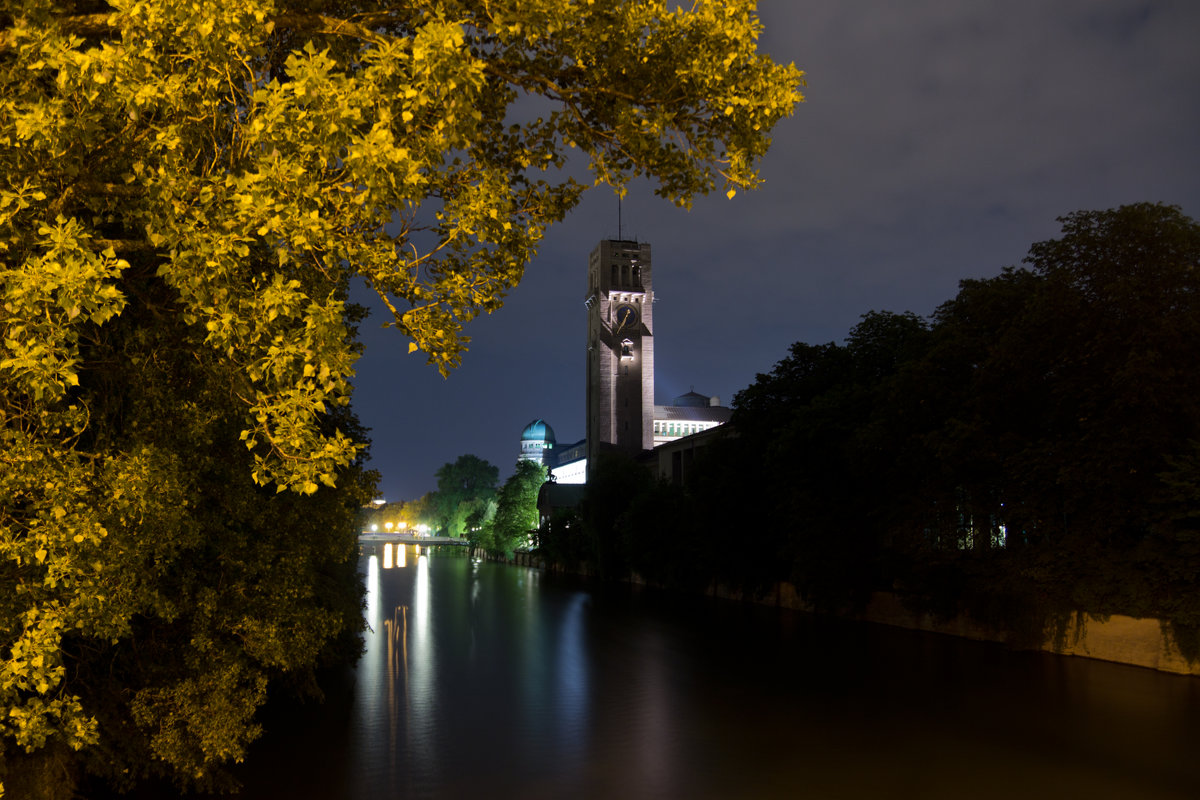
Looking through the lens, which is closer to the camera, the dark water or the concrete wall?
the dark water

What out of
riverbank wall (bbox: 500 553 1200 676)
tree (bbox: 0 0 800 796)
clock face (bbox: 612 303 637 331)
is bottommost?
riverbank wall (bbox: 500 553 1200 676)

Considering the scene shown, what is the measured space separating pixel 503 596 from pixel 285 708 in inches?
1419

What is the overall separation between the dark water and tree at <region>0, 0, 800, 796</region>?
325cm

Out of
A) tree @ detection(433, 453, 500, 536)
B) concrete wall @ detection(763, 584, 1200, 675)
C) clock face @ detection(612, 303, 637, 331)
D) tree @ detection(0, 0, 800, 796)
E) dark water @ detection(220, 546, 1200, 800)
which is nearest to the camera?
tree @ detection(0, 0, 800, 796)

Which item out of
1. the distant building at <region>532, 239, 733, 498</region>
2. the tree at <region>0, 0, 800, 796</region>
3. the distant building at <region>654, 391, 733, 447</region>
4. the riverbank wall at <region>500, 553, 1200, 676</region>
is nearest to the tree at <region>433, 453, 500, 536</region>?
the distant building at <region>654, 391, 733, 447</region>

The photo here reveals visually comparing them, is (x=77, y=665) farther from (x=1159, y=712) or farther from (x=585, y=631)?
(x=585, y=631)

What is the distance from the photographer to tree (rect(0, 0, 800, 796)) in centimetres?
666

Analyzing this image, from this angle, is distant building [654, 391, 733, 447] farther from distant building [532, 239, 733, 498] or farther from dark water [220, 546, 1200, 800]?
dark water [220, 546, 1200, 800]

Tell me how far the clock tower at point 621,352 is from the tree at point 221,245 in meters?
101

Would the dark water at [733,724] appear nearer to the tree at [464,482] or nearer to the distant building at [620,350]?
the distant building at [620,350]

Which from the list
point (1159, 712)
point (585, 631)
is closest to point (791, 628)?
point (585, 631)

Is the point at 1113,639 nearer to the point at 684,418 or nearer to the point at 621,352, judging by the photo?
the point at 621,352

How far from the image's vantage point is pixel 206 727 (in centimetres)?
1134

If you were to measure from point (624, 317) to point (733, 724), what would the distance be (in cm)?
10299
